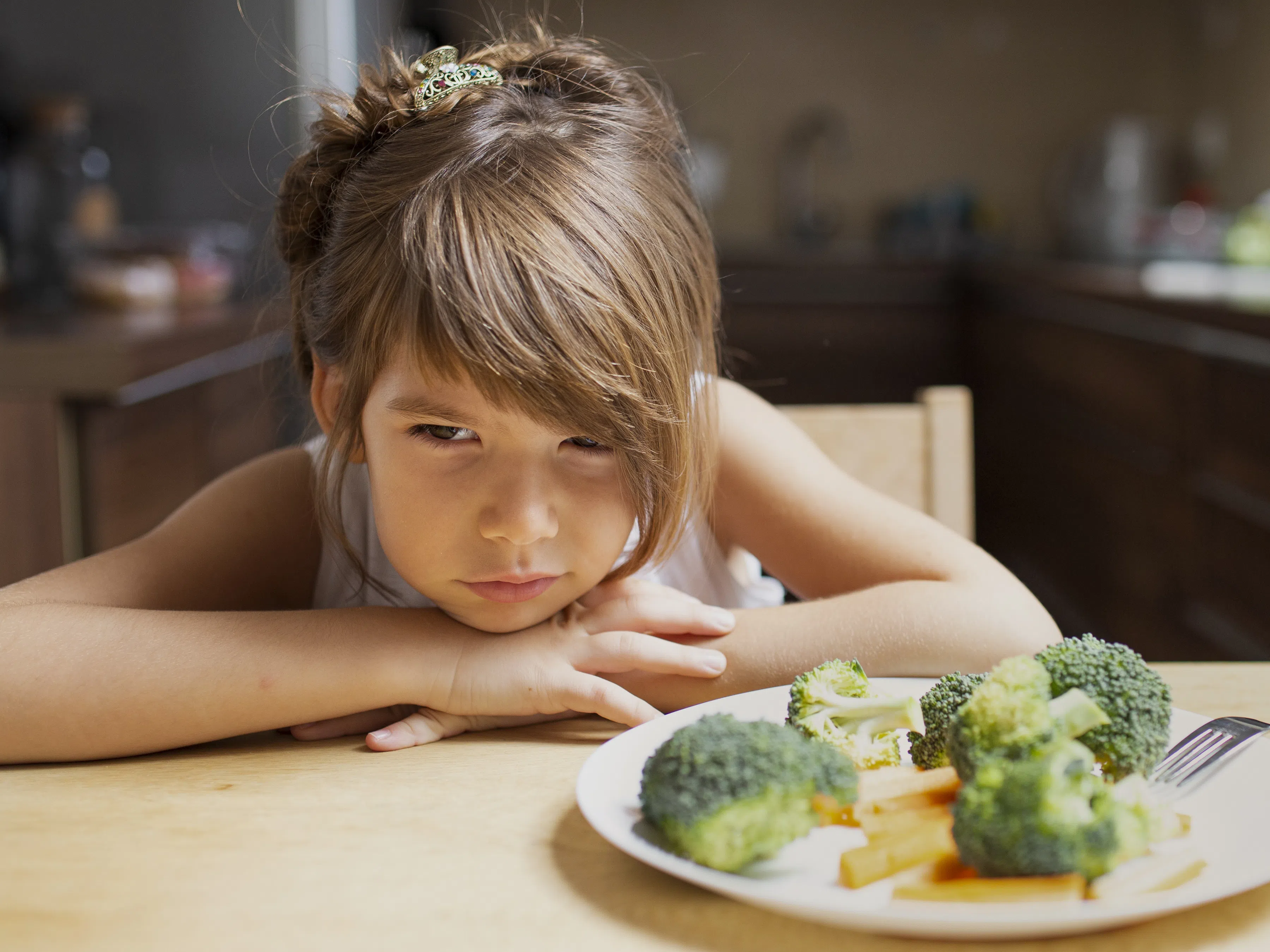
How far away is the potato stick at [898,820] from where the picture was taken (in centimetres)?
51

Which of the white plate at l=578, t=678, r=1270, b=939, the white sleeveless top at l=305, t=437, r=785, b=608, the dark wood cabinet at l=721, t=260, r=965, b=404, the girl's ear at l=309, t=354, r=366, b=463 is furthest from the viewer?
the dark wood cabinet at l=721, t=260, r=965, b=404

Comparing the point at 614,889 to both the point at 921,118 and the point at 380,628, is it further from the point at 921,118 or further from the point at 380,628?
the point at 921,118

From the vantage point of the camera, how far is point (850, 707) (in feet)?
2.12

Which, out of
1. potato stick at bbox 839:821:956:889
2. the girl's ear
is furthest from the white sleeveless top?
potato stick at bbox 839:821:956:889

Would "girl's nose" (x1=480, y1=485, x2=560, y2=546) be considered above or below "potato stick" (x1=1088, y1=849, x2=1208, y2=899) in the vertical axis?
above

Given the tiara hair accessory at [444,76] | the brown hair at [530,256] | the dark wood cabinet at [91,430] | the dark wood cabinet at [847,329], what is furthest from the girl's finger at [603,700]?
the dark wood cabinet at [847,329]

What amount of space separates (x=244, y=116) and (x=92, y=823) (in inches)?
140

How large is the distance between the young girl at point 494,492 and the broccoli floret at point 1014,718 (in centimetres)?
23

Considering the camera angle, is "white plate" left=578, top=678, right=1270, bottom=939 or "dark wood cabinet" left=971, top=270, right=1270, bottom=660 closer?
"white plate" left=578, top=678, right=1270, bottom=939

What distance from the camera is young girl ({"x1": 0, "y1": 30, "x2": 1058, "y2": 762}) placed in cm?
70

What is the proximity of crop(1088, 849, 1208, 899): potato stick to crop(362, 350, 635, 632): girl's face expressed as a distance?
1.14 feet

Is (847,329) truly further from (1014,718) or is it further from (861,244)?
(1014,718)

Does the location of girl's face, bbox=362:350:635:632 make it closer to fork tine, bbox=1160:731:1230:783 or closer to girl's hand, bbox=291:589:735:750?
girl's hand, bbox=291:589:735:750

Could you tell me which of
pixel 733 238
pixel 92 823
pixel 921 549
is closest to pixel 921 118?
pixel 733 238
